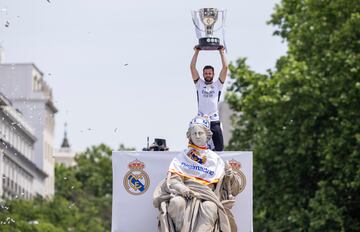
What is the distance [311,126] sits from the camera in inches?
2217

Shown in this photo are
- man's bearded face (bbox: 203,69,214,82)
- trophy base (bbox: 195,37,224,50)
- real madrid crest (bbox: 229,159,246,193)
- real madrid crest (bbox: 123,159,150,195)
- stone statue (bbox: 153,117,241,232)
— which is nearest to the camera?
stone statue (bbox: 153,117,241,232)

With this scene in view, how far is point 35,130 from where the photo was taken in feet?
494

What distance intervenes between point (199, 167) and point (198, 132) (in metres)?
0.56

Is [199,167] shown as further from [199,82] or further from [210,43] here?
[210,43]

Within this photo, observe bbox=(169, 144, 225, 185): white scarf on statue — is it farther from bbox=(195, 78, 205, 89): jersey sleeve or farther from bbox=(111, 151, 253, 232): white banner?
bbox=(195, 78, 205, 89): jersey sleeve

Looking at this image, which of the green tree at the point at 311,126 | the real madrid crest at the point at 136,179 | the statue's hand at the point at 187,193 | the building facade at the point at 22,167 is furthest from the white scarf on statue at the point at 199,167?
the building facade at the point at 22,167

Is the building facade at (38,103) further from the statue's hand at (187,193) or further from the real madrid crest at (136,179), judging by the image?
the statue's hand at (187,193)

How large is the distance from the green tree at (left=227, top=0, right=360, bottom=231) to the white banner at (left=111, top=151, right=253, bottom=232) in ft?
81.1

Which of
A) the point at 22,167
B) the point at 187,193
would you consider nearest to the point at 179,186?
the point at 187,193

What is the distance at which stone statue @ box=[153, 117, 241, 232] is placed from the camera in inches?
1059

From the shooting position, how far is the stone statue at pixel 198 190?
26.9 meters

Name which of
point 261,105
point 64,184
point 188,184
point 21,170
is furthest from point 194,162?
point 64,184

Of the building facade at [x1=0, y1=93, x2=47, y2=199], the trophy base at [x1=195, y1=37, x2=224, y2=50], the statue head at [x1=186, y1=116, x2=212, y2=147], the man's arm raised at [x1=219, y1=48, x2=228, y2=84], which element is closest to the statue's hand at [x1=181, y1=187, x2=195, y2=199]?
the statue head at [x1=186, y1=116, x2=212, y2=147]

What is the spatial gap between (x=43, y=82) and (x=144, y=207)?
136 m
